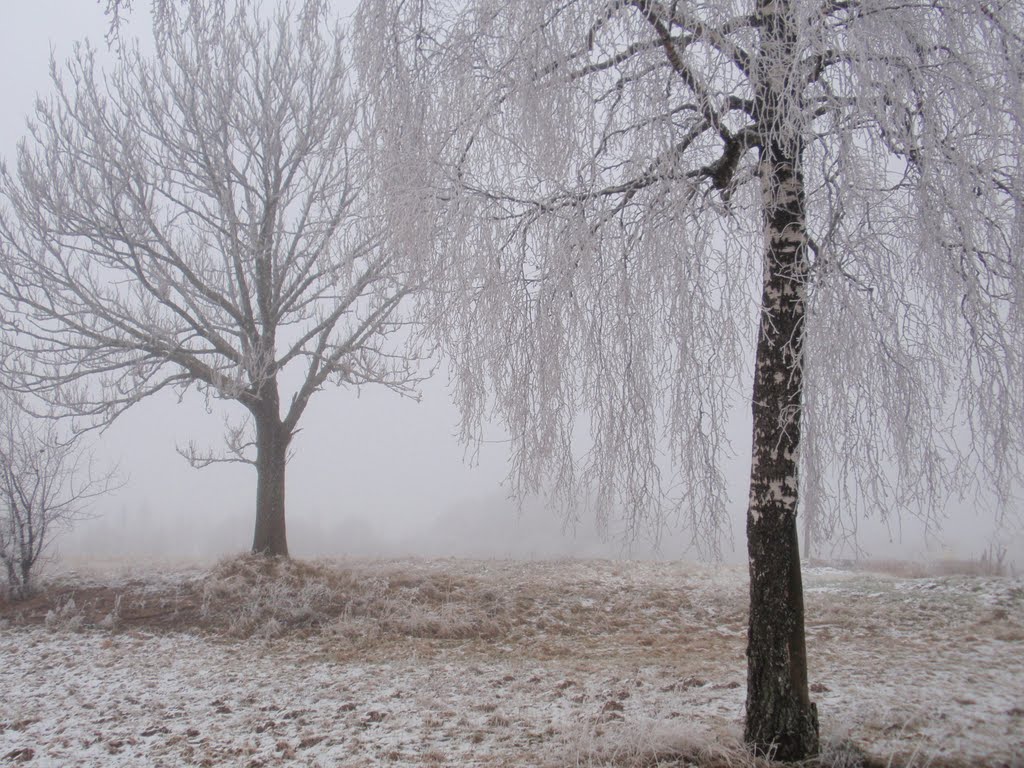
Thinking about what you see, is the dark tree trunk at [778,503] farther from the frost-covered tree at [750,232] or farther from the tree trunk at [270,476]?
the tree trunk at [270,476]

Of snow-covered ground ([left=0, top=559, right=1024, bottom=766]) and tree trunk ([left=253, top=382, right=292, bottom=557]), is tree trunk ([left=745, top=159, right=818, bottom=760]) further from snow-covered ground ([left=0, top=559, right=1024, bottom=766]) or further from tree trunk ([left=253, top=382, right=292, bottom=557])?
tree trunk ([left=253, top=382, right=292, bottom=557])

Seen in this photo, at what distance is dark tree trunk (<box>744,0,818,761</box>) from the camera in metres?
3.68

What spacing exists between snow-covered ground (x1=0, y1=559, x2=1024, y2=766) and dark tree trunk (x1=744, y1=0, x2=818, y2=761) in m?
0.30

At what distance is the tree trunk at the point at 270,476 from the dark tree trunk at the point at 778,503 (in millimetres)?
7849

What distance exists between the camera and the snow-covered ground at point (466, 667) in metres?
4.32

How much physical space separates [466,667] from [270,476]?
5185mm

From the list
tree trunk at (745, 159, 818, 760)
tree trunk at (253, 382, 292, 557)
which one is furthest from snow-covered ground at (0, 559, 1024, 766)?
tree trunk at (253, 382, 292, 557)

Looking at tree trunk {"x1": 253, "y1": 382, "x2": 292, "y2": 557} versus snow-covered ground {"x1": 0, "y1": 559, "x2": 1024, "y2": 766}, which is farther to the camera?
tree trunk {"x1": 253, "y1": 382, "x2": 292, "y2": 557}

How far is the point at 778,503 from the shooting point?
3.72 meters

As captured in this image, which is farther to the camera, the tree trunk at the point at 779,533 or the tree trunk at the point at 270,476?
the tree trunk at the point at 270,476

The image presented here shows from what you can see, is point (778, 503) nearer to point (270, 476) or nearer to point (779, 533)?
point (779, 533)

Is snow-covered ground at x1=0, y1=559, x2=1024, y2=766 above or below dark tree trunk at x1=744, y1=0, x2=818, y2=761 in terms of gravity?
below

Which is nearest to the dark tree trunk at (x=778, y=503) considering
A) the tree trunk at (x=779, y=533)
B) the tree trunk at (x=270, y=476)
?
the tree trunk at (x=779, y=533)

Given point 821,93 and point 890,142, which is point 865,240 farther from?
point 821,93
